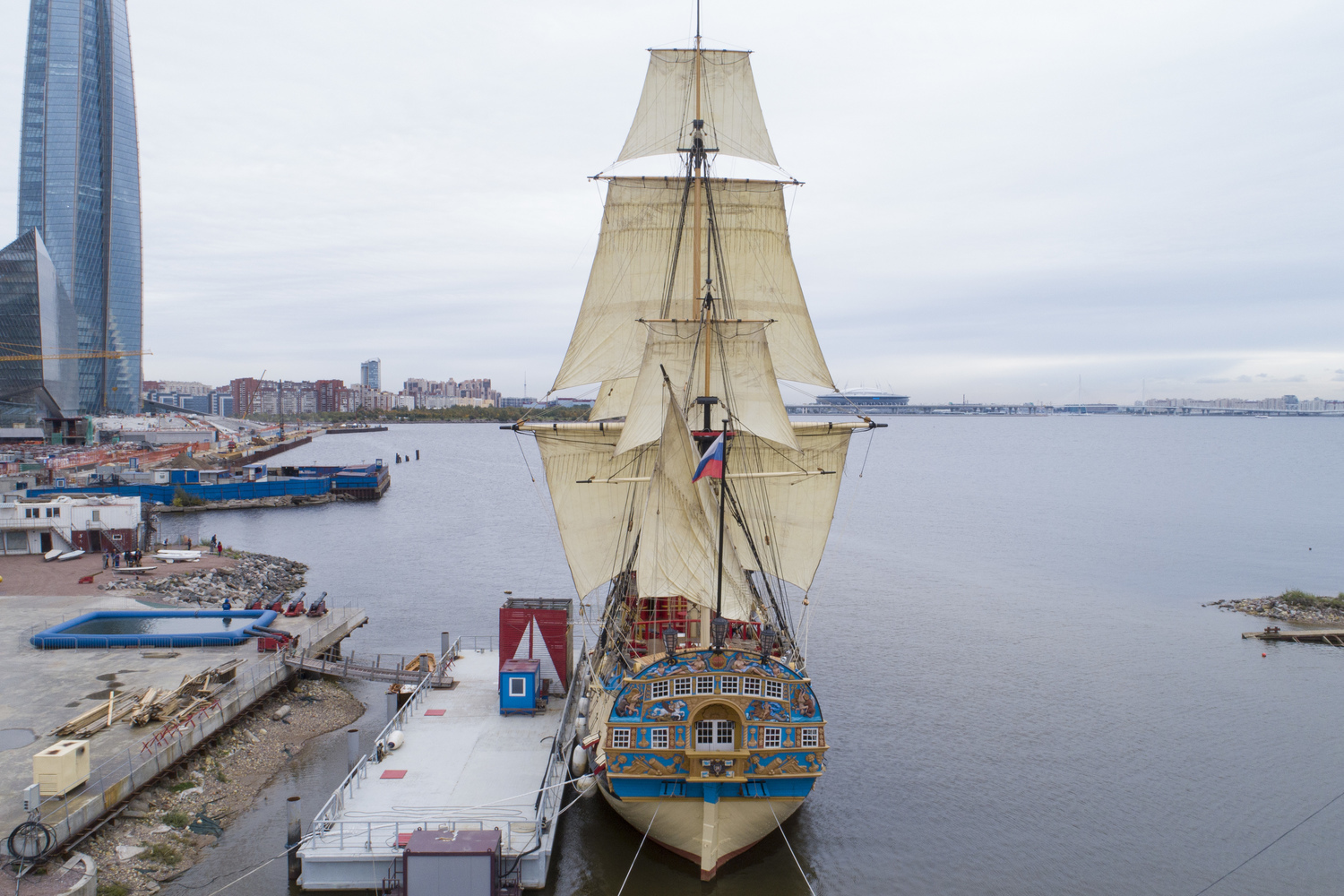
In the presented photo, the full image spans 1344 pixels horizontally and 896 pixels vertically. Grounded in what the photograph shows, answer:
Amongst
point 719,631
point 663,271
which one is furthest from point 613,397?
point 719,631

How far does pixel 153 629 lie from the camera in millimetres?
29484

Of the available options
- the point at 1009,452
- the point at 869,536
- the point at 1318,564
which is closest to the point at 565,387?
the point at 869,536

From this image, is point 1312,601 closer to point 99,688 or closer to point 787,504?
point 787,504

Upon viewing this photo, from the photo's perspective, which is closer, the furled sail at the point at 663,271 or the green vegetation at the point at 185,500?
the furled sail at the point at 663,271

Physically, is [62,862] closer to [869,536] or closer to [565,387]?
[565,387]

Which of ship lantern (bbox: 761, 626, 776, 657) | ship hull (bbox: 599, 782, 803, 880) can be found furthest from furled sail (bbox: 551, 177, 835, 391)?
ship hull (bbox: 599, 782, 803, 880)

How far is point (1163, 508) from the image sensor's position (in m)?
80.5

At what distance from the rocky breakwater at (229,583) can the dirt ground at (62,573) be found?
1.88ft

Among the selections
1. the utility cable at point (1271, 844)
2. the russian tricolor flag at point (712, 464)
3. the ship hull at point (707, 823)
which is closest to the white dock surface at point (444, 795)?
the ship hull at point (707, 823)

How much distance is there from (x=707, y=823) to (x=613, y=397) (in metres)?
17.7

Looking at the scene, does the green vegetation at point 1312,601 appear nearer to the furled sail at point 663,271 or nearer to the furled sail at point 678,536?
the furled sail at point 663,271

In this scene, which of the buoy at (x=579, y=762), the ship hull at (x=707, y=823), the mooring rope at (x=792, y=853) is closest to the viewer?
the ship hull at (x=707, y=823)

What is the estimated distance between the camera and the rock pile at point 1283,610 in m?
40.7

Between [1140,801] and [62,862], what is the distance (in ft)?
81.8
